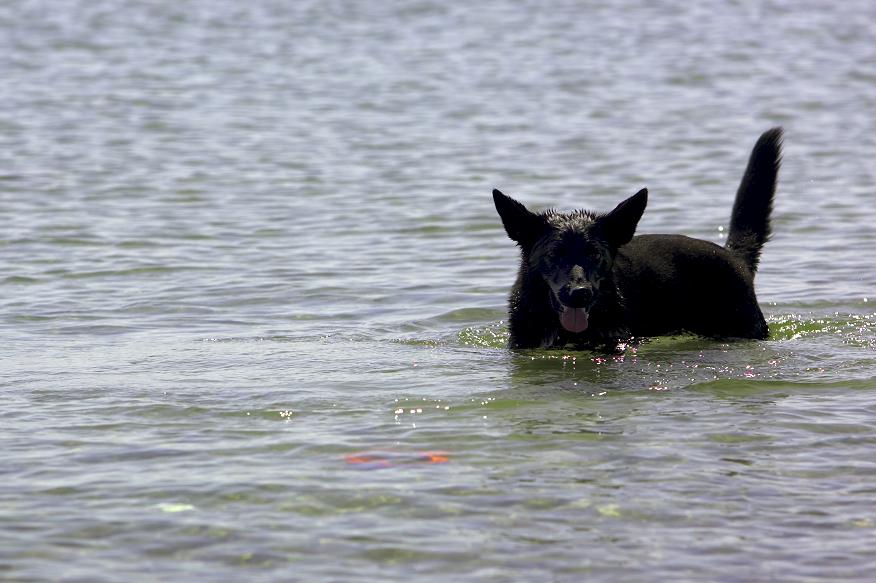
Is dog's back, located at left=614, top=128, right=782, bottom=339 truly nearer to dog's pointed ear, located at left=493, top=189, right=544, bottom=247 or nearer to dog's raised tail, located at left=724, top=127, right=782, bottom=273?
dog's raised tail, located at left=724, top=127, right=782, bottom=273

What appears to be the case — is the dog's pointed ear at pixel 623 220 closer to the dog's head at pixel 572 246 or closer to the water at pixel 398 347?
the dog's head at pixel 572 246

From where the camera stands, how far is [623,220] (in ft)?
26.9

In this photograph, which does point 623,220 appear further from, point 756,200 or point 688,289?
point 756,200

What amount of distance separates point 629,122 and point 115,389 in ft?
41.8

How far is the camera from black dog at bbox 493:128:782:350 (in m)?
8.00

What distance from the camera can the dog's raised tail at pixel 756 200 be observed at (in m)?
9.05

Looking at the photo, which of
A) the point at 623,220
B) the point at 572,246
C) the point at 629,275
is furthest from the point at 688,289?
the point at 572,246

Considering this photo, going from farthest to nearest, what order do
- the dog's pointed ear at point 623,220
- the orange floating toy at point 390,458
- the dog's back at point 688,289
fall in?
the dog's back at point 688,289 < the dog's pointed ear at point 623,220 < the orange floating toy at point 390,458

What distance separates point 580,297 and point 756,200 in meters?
1.98

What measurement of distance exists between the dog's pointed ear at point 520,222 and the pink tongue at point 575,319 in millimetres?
571

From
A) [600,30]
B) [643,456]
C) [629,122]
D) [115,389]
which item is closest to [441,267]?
[115,389]

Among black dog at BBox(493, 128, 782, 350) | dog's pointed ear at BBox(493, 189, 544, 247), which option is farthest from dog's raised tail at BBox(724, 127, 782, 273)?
dog's pointed ear at BBox(493, 189, 544, 247)

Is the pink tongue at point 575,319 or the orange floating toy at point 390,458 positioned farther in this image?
the pink tongue at point 575,319

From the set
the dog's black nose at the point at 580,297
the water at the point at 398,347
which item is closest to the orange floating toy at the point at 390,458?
the water at the point at 398,347
